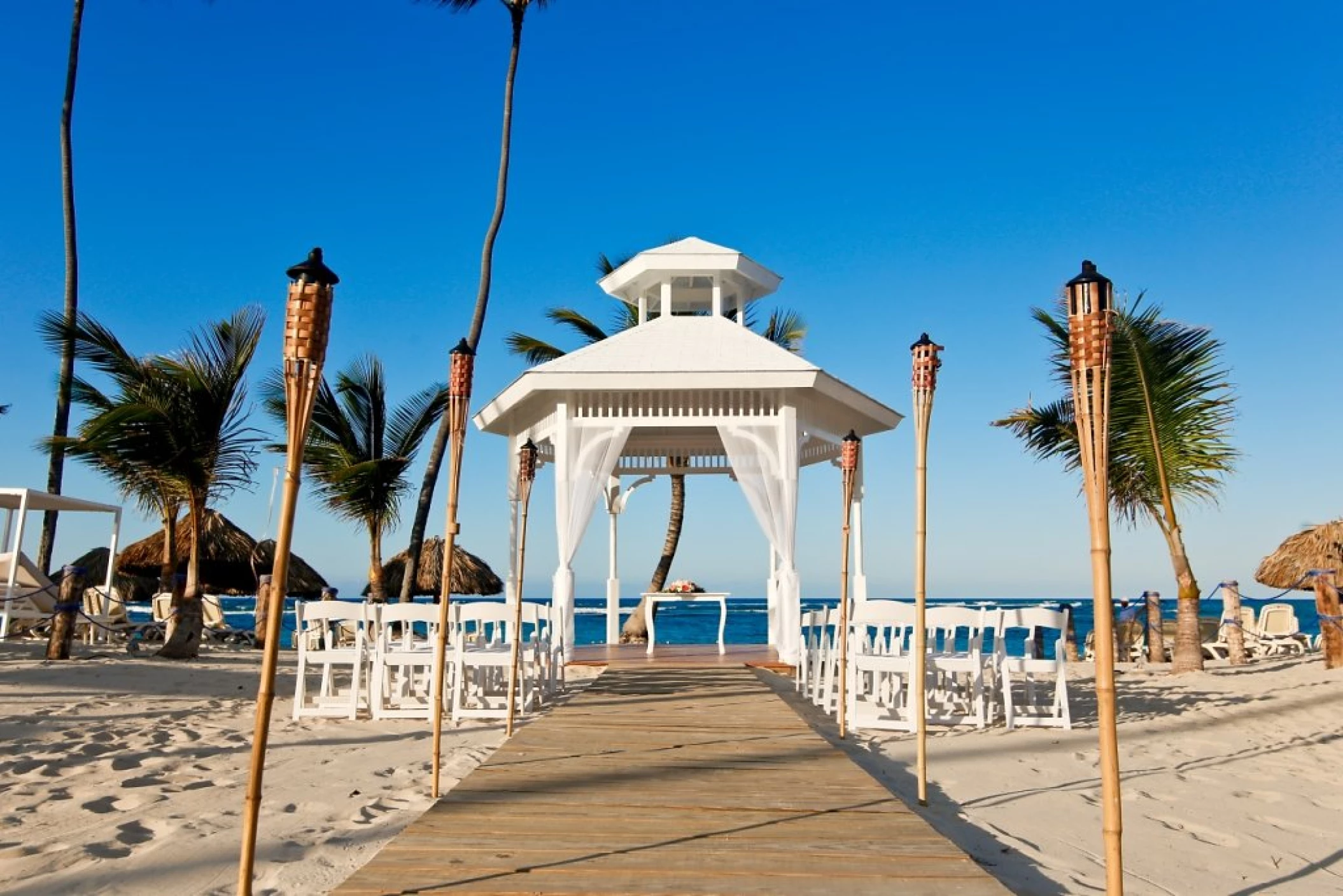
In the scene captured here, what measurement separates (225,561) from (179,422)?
12.4 meters

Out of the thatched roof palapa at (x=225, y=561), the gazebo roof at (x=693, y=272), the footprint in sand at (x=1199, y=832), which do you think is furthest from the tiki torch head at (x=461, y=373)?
the thatched roof palapa at (x=225, y=561)

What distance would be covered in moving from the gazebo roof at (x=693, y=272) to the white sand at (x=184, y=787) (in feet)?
21.5

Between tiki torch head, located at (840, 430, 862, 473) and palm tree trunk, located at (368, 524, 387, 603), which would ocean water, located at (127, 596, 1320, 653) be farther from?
tiki torch head, located at (840, 430, 862, 473)

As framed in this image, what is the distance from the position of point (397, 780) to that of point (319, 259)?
10.8 ft

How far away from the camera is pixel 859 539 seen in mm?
12492

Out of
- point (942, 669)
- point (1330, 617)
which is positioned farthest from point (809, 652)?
point (1330, 617)

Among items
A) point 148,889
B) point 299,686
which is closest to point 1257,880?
point 148,889

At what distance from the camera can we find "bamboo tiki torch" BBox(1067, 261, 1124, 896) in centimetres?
304

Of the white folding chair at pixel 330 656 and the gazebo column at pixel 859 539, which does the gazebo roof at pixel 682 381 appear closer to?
the gazebo column at pixel 859 539

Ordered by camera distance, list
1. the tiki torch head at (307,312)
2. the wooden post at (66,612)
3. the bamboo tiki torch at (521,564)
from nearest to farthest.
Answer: the tiki torch head at (307,312), the bamboo tiki torch at (521,564), the wooden post at (66,612)

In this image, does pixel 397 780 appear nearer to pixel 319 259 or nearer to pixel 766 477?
pixel 319 259

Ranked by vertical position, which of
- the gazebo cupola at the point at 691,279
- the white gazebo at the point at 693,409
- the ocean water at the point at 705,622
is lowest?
the ocean water at the point at 705,622

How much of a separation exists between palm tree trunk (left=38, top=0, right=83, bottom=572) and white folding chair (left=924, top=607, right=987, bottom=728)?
13176 mm

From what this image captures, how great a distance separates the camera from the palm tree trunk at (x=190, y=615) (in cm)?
1244
